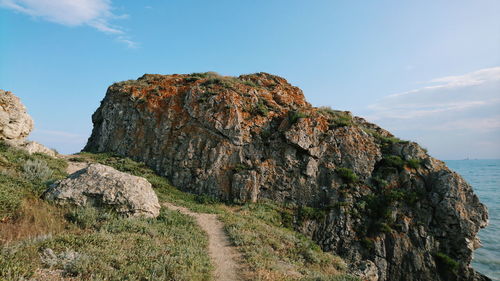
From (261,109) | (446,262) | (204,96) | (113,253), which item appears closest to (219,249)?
(113,253)

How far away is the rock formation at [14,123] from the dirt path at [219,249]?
41.4 feet

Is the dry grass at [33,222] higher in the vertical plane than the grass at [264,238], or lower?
higher

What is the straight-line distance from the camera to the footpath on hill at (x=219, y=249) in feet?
28.7

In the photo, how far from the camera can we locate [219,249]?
Result: 10.8 metres

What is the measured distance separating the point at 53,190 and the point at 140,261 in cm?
674

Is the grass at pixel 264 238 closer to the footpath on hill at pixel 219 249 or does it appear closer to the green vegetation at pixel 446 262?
the footpath on hill at pixel 219 249

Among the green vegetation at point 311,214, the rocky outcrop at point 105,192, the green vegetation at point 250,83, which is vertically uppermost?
the green vegetation at point 250,83

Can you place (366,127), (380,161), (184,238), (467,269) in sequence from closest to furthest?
(184,238) < (467,269) < (380,161) < (366,127)

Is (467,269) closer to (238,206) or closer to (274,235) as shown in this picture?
(274,235)

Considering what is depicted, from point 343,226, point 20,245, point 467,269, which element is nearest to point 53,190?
point 20,245

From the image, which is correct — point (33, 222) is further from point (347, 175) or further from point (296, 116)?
point (347, 175)

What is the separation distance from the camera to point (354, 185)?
18750mm

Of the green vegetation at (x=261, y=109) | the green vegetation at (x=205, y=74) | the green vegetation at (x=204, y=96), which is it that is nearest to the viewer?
the green vegetation at (x=261, y=109)

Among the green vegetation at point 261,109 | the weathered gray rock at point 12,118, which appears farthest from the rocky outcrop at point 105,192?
the green vegetation at point 261,109
